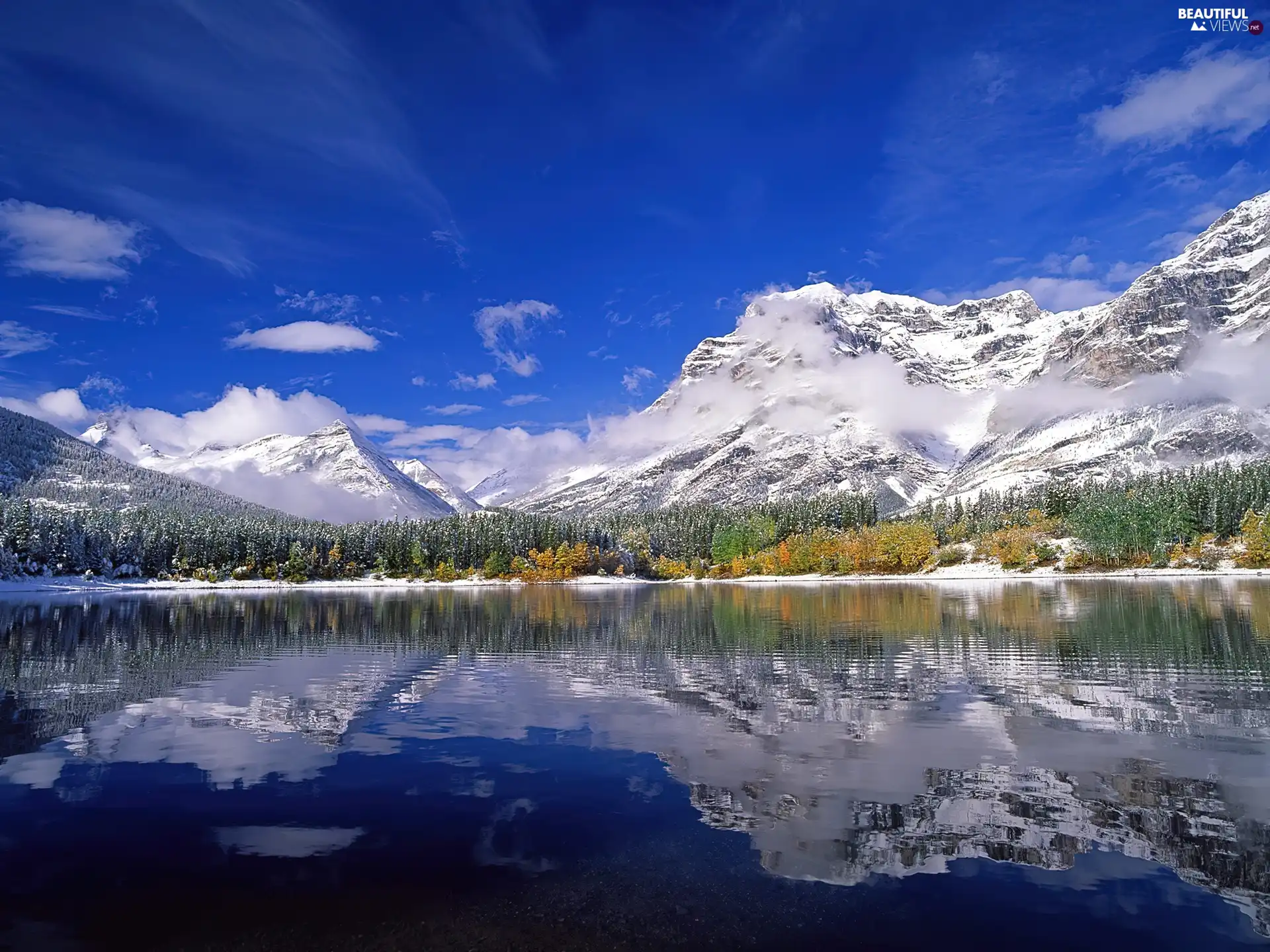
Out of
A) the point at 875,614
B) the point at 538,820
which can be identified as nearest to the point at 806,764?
the point at 538,820

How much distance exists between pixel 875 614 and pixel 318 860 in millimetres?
75215

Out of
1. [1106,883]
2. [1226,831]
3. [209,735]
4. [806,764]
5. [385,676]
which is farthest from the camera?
[385,676]

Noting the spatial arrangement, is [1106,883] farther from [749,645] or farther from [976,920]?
[749,645]

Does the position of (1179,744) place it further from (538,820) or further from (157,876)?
(157,876)

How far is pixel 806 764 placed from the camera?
913 inches

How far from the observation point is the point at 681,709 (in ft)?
107

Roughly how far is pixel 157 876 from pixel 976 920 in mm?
15826

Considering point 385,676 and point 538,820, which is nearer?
point 538,820

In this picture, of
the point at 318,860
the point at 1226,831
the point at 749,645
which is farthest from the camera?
the point at 749,645

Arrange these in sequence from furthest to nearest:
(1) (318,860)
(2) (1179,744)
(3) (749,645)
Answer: (3) (749,645) → (2) (1179,744) → (1) (318,860)

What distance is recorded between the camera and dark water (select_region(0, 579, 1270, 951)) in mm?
13531

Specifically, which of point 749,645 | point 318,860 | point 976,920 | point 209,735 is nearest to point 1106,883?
point 976,920

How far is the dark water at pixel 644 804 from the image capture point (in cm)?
1353

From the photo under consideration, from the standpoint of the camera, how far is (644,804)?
20016 millimetres
